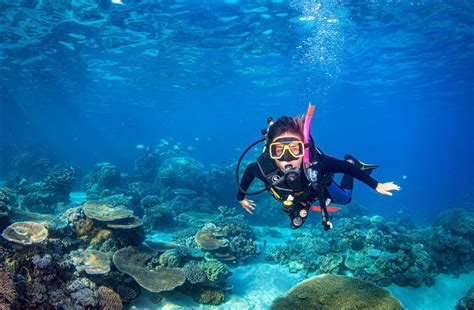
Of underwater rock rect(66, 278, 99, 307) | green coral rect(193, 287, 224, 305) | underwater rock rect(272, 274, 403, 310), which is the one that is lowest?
green coral rect(193, 287, 224, 305)

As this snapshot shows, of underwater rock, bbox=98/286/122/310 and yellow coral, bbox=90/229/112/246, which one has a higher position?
underwater rock, bbox=98/286/122/310

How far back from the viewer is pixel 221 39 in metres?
21.7

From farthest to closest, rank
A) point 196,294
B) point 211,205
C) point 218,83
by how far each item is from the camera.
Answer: point 218,83, point 211,205, point 196,294

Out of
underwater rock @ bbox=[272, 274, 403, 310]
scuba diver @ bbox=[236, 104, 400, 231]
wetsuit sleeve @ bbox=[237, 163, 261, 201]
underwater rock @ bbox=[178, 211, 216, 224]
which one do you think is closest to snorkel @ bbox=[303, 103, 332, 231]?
scuba diver @ bbox=[236, 104, 400, 231]

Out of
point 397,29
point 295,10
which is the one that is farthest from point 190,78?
point 397,29

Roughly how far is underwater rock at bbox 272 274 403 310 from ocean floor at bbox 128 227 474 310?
206 centimetres

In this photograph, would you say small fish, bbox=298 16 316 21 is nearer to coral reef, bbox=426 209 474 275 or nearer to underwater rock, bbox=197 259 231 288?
coral reef, bbox=426 209 474 275

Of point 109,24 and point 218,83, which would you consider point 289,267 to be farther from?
point 218,83

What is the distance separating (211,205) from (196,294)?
10.2 metres

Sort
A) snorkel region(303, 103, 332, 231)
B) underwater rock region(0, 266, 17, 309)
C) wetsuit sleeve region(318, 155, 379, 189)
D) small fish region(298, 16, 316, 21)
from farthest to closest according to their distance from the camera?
small fish region(298, 16, 316, 21), wetsuit sleeve region(318, 155, 379, 189), snorkel region(303, 103, 332, 231), underwater rock region(0, 266, 17, 309)

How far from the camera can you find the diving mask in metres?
4.96

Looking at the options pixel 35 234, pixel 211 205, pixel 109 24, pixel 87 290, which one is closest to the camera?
pixel 87 290

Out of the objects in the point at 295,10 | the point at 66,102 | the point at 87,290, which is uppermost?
the point at 295,10

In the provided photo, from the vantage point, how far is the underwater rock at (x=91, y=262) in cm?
595
